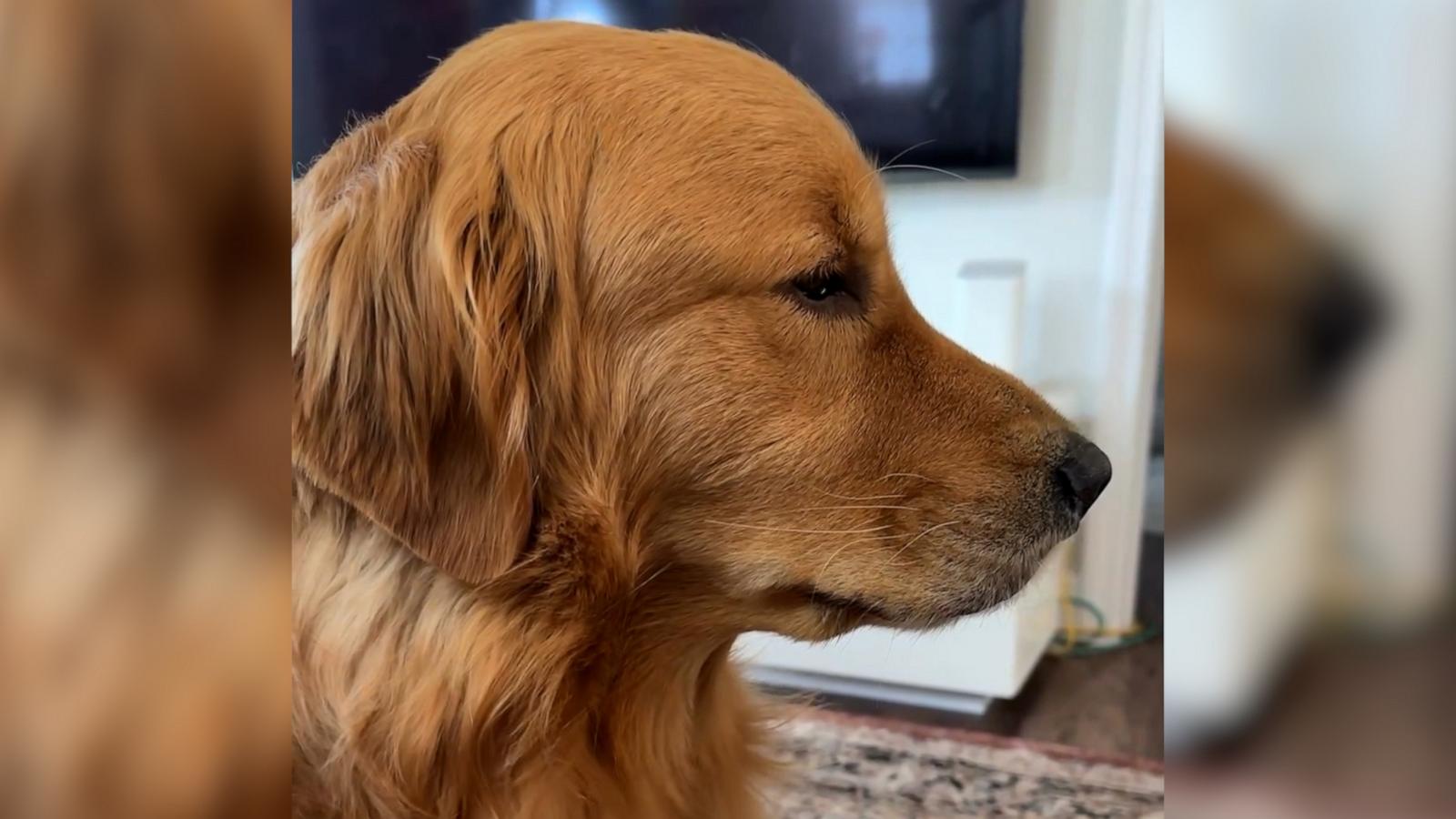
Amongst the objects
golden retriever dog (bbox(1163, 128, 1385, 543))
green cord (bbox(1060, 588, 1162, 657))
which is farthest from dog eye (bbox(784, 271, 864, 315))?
green cord (bbox(1060, 588, 1162, 657))

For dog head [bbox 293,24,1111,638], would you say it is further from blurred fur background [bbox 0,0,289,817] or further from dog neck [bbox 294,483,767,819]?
blurred fur background [bbox 0,0,289,817]

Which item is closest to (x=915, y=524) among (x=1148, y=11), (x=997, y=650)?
(x=1148, y=11)

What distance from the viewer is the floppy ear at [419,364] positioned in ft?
2.11

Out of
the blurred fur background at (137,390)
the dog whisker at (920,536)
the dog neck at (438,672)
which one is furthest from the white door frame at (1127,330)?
the blurred fur background at (137,390)

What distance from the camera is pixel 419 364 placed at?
656mm

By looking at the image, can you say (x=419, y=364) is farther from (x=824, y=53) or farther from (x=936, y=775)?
(x=936, y=775)

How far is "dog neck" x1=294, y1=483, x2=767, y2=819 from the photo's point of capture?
664 millimetres

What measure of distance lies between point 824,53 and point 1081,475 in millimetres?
672

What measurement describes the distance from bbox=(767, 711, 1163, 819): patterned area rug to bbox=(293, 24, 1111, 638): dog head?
0.58 metres

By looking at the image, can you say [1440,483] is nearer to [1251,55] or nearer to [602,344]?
[1251,55]

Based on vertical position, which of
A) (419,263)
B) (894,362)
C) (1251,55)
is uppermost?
(1251,55)

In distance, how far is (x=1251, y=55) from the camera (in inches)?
11.3

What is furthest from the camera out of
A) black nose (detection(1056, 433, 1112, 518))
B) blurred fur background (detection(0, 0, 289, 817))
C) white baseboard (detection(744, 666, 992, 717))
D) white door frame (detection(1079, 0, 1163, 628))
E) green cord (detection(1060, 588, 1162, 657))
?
white baseboard (detection(744, 666, 992, 717))

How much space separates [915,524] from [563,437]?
0.88 feet
